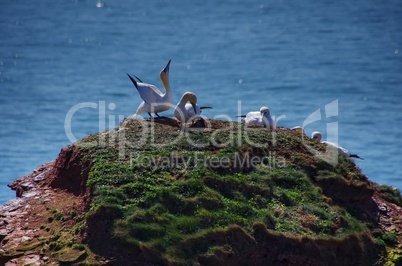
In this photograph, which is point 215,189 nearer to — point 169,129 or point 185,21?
point 169,129

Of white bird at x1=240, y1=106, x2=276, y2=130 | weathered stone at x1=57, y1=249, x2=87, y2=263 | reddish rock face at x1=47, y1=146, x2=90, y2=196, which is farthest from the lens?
white bird at x1=240, y1=106, x2=276, y2=130

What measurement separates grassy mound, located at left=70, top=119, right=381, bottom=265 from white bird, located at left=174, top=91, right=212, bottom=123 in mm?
305

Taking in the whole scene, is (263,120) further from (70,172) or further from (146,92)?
(70,172)

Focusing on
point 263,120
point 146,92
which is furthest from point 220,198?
point 146,92

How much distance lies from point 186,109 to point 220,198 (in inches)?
133

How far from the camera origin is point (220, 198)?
19109 millimetres

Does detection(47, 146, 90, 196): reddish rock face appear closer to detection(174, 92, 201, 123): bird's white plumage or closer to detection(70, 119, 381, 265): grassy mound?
detection(70, 119, 381, 265): grassy mound

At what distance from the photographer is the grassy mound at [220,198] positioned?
1811 centimetres

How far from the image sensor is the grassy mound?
1811cm

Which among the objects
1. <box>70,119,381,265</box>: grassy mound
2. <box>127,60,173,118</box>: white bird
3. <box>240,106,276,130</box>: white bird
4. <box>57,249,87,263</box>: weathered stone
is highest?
<box>127,60,173,118</box>: white bird

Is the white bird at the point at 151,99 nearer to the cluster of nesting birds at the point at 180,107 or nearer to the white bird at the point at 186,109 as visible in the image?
the cluster of nesting birds at the point at 180,107

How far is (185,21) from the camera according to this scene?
58.0 m

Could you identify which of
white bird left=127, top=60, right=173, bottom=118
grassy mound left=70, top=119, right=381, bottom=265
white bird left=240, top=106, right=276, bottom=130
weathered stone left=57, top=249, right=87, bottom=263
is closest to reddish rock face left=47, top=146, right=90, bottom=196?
grassy mound left=70, top=119, right=381, bottom=265

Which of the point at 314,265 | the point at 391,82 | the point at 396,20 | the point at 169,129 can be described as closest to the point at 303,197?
the point at 314,265
